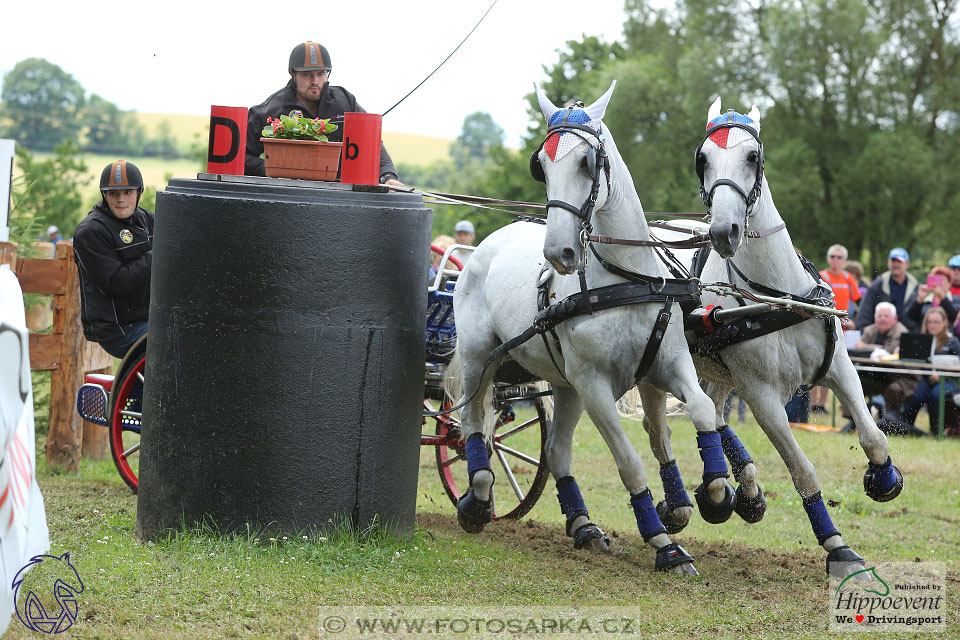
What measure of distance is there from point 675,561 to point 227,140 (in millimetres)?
3347

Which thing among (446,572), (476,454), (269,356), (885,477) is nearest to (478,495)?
(476,454)

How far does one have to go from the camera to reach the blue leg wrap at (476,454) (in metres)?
6.66

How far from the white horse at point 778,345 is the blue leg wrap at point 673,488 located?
0.53 meters

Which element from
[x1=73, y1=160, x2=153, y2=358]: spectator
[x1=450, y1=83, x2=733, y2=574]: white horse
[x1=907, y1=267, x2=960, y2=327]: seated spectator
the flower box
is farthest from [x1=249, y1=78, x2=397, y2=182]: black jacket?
[x1=907, y1=267, x2=960, y2=327]: seated spectator

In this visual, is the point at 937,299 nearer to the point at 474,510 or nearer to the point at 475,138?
the point at 474,510

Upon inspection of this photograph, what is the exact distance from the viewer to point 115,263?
7.68m

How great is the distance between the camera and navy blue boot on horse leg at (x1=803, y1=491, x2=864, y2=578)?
591 centimetres

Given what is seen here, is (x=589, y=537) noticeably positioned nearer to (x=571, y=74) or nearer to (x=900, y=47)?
(x=900, y=47)

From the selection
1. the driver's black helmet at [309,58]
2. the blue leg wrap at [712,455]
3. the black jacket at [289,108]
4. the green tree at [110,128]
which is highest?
the green tree at [110,128]

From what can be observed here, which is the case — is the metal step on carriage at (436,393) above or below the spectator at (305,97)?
below

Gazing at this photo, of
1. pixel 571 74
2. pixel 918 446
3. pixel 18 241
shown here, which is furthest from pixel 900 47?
pixel 18 241

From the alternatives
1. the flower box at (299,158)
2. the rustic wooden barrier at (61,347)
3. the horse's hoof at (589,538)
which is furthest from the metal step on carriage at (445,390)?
the rustic wooden barrier at (61,347)

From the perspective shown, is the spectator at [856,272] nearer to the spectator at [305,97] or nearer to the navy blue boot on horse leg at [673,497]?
the spectator at [305,97]

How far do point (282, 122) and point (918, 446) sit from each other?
8046 millimetres
